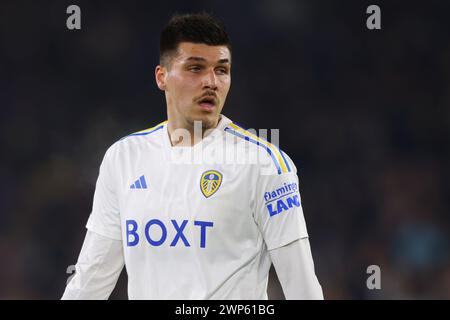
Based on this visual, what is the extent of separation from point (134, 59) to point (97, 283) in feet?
12.8

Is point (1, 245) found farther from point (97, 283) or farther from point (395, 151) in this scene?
A: point (395, 151)

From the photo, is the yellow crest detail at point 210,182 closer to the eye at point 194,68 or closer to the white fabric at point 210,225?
the white fabric at point 210,225

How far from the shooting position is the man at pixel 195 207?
283cm

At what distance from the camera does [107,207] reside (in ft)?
10.5

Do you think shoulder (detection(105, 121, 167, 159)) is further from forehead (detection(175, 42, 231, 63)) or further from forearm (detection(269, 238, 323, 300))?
forearm (detection(269, 238, 323, 300))

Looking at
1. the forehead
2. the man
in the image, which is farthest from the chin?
the forehead

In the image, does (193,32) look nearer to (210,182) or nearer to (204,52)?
(204,52)

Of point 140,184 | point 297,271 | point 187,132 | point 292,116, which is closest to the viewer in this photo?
point 297,271

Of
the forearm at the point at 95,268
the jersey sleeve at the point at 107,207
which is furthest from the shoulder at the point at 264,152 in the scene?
the forearm at the point at 95,268

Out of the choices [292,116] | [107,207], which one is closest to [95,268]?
[107,207]

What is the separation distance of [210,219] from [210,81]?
0.64 metres

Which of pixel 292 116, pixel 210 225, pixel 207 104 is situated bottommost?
pixel 210 225

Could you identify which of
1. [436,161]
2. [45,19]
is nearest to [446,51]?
[436,161]

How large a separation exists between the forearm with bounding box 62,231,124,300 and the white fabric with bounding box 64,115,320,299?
6.8 inches
